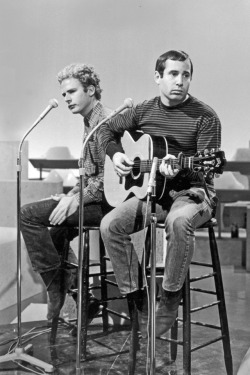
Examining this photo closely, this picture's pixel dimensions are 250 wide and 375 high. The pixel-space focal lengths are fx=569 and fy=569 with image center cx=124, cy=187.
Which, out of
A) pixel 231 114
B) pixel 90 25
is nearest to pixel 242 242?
pixel 231 114

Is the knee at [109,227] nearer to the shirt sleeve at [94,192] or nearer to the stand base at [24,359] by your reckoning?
the shirt sleeve at [94,192]

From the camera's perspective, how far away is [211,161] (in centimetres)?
224

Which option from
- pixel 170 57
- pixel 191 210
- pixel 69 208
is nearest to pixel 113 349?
pixel 69 208

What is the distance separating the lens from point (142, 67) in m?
3.72

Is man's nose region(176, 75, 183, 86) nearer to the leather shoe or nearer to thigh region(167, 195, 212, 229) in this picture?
thigh region(167, 195, 212, 229)

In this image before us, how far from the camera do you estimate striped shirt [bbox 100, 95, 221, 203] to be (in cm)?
256

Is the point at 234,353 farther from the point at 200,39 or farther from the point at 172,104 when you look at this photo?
the point at 200,39

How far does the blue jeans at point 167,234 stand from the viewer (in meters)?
2.40

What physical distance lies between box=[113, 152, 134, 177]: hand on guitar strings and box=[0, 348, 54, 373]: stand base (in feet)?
3.22

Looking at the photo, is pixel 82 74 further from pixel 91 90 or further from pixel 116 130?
pixel 116 130

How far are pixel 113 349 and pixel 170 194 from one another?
967mm

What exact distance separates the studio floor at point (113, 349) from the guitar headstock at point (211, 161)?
3.47 feet

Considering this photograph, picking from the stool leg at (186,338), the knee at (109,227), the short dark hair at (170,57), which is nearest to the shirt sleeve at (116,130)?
the short dark hair at (170,57)

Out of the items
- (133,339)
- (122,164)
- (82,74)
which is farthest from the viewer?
(82,74)
